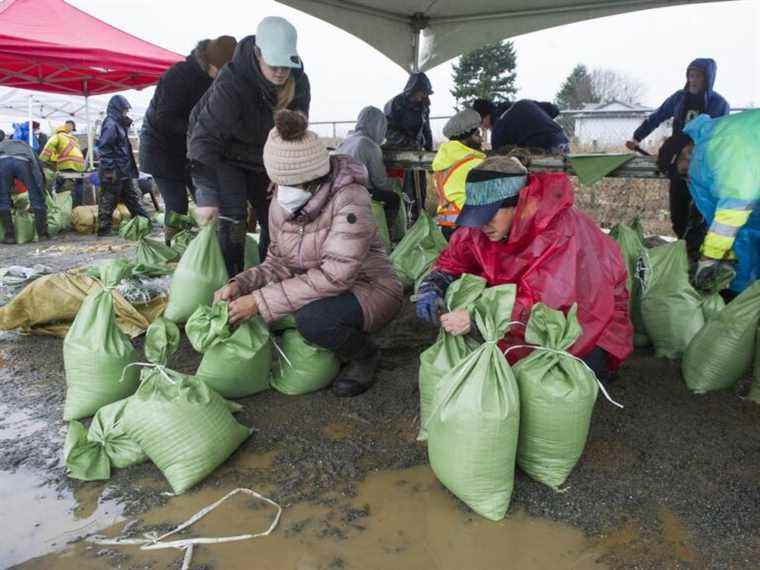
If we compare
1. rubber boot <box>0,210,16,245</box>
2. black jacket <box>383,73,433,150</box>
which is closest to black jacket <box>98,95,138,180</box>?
rubber boot <box>0,210,16,245</box>

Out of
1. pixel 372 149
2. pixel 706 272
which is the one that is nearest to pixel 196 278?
pixel 372 149

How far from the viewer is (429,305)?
84.6 inches

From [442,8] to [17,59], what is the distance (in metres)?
5.57

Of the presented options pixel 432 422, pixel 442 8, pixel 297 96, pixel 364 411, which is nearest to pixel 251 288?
pixel 364 411

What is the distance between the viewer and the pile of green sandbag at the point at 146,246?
337 centimetres

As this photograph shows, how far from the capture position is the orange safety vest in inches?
133

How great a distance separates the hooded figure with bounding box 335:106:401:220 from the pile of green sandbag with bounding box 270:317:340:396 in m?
2.00

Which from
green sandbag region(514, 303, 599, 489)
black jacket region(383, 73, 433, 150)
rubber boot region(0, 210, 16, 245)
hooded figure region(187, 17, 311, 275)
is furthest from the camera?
rubber boot region(0, 210, 16, 245)

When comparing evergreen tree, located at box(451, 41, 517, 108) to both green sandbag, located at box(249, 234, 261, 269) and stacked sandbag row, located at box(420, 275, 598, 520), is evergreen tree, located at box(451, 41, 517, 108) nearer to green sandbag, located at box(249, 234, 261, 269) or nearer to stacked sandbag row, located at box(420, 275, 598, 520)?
green sandbag, located at box(249, 234, 261, 269)

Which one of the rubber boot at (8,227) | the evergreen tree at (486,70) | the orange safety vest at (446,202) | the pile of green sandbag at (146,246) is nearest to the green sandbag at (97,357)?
the pile of green sandbag at (146,246)

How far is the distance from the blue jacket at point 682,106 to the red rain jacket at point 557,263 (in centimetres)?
257

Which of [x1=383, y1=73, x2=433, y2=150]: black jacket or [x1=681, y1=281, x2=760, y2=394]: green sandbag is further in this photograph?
[x1=383, y1=73, x2=433, y2=150]: black jacket

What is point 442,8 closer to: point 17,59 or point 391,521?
point 391,521

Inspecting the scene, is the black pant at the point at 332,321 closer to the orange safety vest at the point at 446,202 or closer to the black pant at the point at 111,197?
the orange safety vest at the point at 446,202
